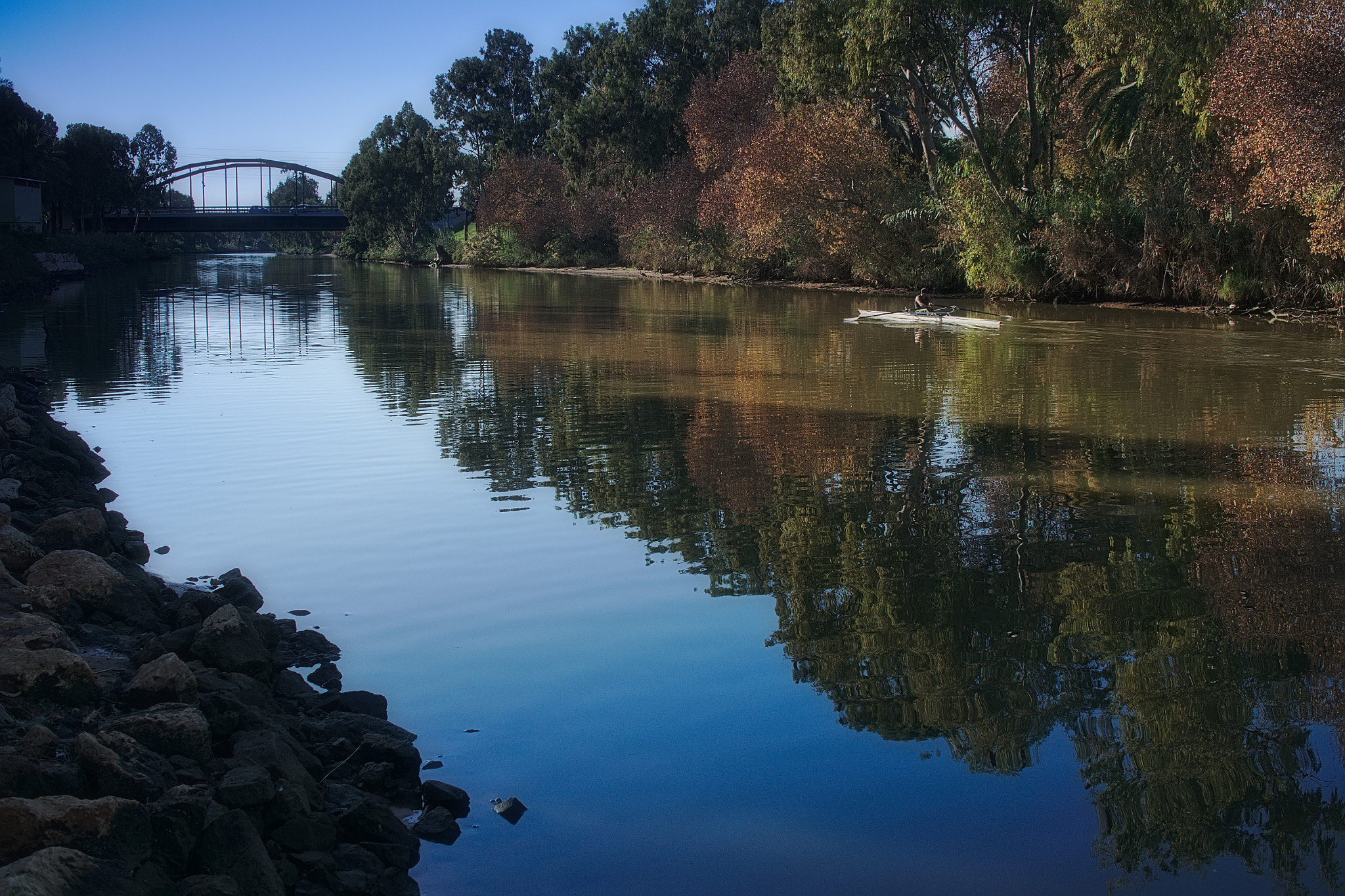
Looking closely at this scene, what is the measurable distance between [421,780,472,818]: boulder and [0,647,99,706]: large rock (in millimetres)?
1913

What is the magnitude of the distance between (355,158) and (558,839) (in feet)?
414

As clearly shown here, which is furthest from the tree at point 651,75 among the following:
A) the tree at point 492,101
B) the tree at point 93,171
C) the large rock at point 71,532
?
the large rock at point 71,532

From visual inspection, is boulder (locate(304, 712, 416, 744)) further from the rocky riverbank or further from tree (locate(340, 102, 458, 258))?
tree (locate(340, 102, 458, 258))

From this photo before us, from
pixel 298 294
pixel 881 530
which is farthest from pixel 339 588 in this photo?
pixel 298 294

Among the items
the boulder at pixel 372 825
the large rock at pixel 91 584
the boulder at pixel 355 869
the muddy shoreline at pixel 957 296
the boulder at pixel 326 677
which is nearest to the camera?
the boulder at pixel 355 869

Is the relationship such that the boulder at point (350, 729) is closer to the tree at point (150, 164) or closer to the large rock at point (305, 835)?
the large rock at point (305, 835)

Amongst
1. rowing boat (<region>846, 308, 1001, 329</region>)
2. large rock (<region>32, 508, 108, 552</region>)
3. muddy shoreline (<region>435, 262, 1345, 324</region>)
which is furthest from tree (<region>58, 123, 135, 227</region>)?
large rock (<region>32, 508, 108, 552</region>)

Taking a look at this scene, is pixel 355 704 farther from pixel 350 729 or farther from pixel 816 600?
pixel 816 600

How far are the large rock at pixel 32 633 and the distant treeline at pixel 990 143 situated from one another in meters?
27.9

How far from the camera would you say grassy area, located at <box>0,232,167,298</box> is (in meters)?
44.6

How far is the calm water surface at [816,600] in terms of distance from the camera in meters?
5.87

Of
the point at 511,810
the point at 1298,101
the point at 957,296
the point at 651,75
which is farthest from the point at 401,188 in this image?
the point at 511,810

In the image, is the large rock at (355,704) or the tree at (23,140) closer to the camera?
the large rock at (355,704)

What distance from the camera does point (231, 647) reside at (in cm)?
703
